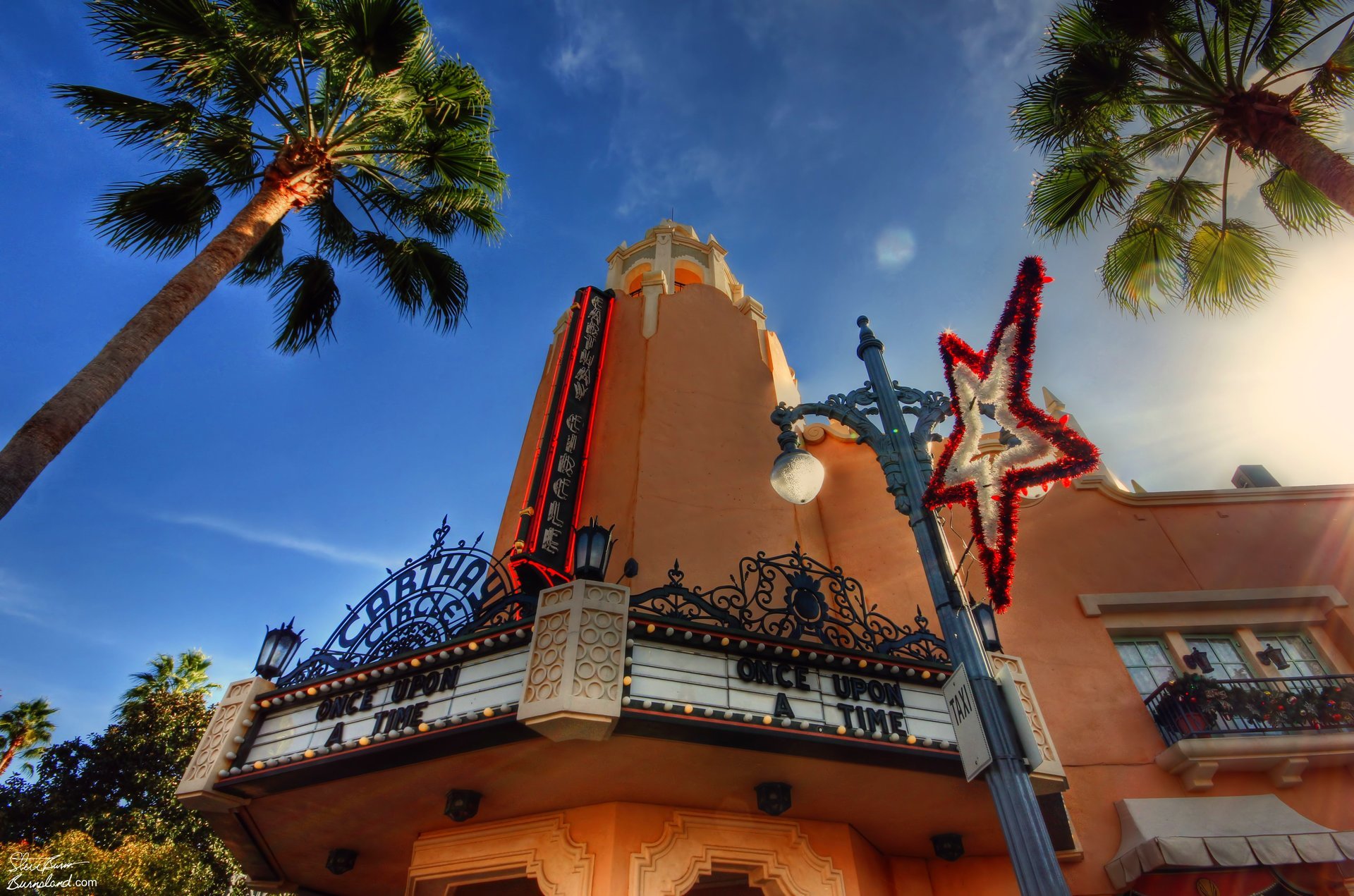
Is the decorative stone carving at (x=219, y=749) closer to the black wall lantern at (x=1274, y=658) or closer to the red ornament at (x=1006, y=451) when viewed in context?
the red ornament at (x=1006, y=451)

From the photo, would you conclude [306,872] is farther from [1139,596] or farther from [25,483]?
[1139,596]

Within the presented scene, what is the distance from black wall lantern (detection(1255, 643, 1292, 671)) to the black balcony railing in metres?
0.41

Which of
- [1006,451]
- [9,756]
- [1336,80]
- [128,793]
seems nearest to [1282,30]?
[1336,80]

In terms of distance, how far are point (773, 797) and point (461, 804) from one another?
332 cm

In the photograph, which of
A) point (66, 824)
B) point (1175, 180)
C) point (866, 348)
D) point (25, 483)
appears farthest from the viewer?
point (66, 824)

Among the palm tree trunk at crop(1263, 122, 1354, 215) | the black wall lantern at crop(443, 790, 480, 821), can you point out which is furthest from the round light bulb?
the palm tree trunk at crop(1263, 122, 1354, 215)

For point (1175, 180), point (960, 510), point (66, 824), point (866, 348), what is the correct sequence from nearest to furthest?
point (866, 348) < point (1175, 180) < point (960, 510) < point (66, 824)

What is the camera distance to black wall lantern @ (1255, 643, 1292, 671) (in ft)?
33.6

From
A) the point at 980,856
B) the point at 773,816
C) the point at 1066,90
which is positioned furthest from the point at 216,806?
the point at 1066,90

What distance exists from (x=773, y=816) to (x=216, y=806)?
→ 19.7 ft

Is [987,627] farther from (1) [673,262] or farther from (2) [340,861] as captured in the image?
(1) [673,262]

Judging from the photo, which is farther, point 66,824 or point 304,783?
point 66,824

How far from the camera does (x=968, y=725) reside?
4.36m

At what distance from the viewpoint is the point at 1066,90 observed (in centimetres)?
964
